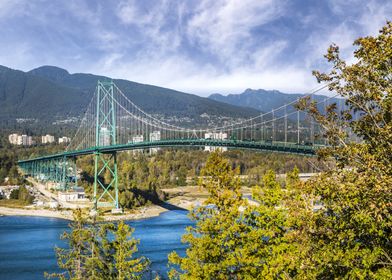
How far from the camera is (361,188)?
178 inches

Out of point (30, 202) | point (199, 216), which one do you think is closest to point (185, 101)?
point (30, 202)

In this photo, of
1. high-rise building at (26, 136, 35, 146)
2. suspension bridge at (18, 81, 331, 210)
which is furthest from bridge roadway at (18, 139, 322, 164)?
high-rise building at (26, 136, 35, 146)

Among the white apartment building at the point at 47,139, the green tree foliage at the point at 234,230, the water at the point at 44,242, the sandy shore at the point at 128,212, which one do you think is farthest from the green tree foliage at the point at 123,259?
the white apartment building at the point at 47,139

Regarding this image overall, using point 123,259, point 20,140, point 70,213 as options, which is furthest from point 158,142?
point 20,140

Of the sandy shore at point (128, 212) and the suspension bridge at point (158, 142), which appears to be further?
the sandy shore at point (128, 212)

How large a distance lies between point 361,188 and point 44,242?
76.4ft

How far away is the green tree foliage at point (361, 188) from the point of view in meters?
4.62

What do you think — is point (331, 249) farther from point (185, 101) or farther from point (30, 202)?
point (185, 101)

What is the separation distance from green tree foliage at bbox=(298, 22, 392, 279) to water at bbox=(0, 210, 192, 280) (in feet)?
42.6

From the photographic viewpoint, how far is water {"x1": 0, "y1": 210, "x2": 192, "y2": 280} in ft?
63.0

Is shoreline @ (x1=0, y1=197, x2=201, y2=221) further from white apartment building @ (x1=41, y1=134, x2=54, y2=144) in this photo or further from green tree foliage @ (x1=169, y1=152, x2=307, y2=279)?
white apartment building @ (x1=41, y1=134, x2=54, y2=144)

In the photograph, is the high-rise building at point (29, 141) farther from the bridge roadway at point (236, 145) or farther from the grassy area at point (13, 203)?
the bridge roadway at point (236, 145)

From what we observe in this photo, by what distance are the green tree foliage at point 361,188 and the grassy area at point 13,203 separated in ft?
133

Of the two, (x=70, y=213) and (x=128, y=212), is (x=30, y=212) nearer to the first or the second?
(x=70, y=213)
